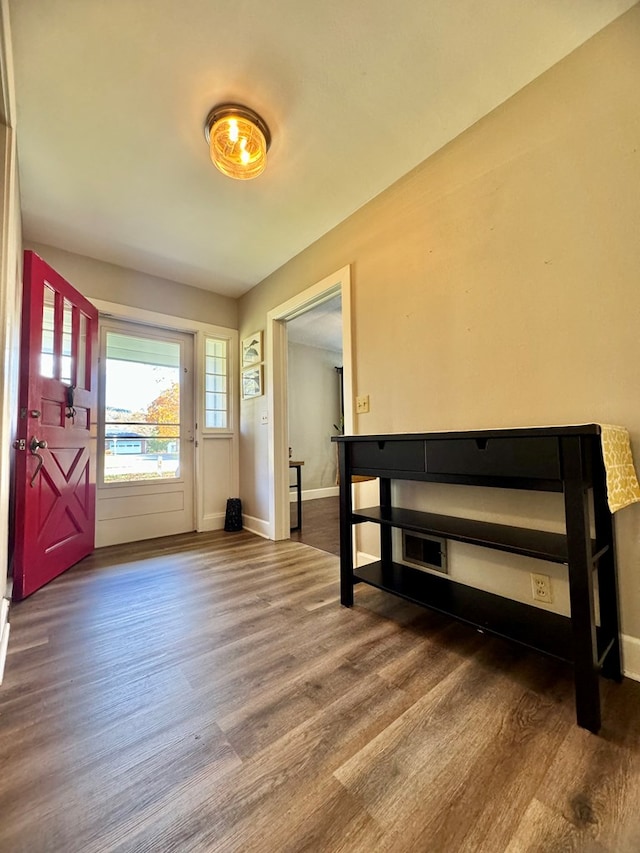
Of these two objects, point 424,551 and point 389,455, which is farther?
point 424,551

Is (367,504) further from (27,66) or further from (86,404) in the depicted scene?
(27,66)

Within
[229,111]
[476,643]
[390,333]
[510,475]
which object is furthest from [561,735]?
[229,111]

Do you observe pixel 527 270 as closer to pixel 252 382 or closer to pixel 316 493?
pixel 252 382

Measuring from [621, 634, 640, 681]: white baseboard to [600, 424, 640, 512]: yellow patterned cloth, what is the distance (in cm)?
54

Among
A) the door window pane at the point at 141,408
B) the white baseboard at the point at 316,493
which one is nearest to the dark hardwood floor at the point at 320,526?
the white baseboard at the point at 316,493

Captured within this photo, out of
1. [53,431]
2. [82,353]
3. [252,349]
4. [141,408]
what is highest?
[252,349]

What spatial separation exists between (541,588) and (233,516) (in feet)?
8.93

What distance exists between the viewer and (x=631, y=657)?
4.12ft

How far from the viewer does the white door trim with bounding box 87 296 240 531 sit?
3.15m

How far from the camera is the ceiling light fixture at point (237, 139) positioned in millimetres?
1624

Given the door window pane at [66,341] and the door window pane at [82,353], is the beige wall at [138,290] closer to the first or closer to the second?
the door window pane at [82,353]

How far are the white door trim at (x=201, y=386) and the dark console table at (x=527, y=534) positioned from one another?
2077mm

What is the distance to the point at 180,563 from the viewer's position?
2.52 m

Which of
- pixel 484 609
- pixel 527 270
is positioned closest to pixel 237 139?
pixel 527 270
